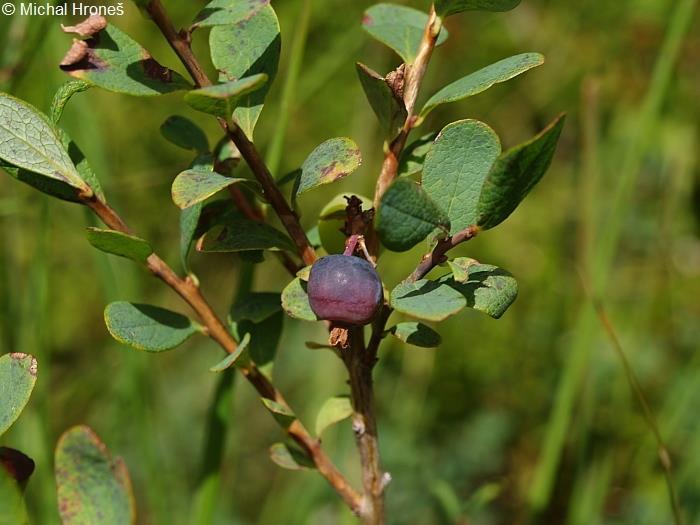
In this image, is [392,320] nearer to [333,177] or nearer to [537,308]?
[537,308]

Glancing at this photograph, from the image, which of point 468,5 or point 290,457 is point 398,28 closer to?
point 468,5

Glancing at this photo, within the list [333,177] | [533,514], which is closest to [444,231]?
[333,177]

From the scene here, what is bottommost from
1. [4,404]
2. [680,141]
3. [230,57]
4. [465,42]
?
[680,141]

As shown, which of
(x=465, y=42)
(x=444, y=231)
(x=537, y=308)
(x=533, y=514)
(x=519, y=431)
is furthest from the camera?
(x=465, y=42)

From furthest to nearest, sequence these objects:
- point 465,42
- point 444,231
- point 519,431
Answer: point 465,42
point 519,431
point 444,231

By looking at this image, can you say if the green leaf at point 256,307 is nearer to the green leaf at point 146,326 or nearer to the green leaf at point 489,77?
the green leaf at point 146,326

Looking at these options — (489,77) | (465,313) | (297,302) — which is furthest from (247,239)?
(465,313)

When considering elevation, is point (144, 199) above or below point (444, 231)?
below

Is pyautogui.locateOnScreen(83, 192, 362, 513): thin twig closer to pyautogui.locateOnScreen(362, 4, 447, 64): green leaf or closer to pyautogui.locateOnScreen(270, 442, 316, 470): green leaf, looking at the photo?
pyautogui.locateOnScreen(270, 442, 316, 470): green leaf
